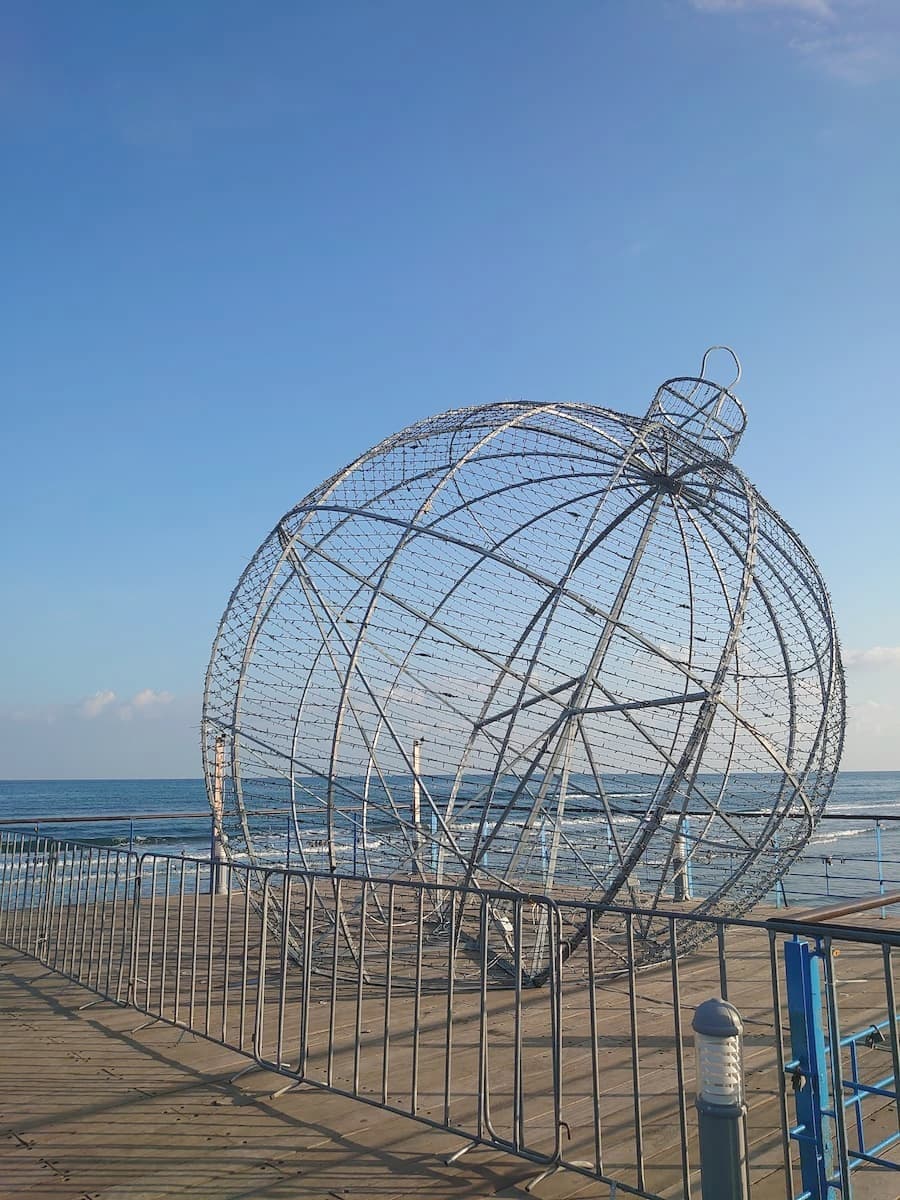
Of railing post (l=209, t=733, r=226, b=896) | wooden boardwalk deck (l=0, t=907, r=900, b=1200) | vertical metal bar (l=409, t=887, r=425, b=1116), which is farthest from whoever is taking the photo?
railing post (l=209, t=733, r=226, b=896)

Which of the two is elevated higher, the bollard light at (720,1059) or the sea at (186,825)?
the bollard light at (720,1059)

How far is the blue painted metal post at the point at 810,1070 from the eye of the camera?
3.23 metres

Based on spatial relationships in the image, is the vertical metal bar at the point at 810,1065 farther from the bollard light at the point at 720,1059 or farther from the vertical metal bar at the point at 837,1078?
the bollard light at the point at 720,1059

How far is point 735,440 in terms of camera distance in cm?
840

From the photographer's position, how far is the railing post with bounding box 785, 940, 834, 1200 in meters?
3.23

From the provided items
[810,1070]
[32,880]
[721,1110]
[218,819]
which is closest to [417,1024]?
[721,1110]

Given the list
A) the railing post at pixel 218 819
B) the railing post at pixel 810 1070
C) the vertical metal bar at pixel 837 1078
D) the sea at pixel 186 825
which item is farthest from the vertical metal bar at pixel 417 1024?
the sea at pixel 186 825

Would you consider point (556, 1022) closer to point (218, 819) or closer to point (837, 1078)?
point (837, 1078)

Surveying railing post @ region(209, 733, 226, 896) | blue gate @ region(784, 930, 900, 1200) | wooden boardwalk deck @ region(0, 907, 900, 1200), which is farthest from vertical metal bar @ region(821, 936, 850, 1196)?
railing post @ region(209, 733, 226, 896)

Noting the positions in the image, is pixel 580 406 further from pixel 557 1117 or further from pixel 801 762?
pixel 557 1117

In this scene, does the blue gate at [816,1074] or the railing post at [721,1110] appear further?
the blue gate at [816,1074]

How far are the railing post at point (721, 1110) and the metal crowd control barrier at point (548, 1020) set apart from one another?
0.73 feet

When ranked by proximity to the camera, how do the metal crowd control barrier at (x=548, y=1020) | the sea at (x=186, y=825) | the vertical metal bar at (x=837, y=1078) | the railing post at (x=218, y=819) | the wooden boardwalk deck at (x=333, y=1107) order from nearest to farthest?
the vertical metal bar at (x=837, y=1078)
the metal crowd control barrier at (x=548, y=1020)
the wooden boardwalk deck at (x=333, y=1107)
the railing post at (x=218, y=819)
the sea at (x=186, y=825)

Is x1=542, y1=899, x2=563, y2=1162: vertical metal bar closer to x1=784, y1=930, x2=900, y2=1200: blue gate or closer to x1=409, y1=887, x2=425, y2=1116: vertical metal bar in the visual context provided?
x1=409, y1=887, x2=425, y2=1116: vertical metal bar
